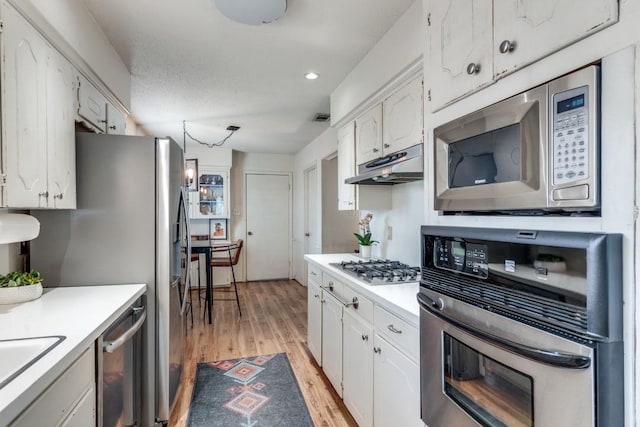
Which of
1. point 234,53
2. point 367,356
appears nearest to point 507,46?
point 367,356

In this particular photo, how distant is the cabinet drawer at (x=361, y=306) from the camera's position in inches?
68.4

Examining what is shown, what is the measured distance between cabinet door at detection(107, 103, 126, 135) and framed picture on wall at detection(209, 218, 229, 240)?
3.09 meters

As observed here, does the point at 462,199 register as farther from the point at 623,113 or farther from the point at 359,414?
the point at 359,414

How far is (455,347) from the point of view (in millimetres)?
1038

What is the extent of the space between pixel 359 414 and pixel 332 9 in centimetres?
230

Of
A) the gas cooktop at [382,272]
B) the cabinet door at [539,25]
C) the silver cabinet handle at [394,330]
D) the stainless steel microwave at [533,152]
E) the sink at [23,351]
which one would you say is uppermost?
the cabinet door at [539,25]

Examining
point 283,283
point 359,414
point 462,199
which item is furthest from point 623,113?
point 283,283

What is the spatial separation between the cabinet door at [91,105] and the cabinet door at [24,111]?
0.41m

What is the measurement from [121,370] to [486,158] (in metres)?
1.83

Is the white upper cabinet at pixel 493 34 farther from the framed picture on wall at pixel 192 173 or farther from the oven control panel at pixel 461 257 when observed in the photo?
the framed picture on wall at pixel 192 173

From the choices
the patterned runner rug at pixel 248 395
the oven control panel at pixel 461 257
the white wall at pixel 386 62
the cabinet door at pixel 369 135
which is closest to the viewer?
the oven control panel at pixel 461 257

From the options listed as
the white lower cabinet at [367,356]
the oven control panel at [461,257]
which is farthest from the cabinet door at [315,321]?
the oven control panel at [461,257]

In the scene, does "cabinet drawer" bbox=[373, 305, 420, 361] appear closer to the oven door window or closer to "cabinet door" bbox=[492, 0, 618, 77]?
the oven door window

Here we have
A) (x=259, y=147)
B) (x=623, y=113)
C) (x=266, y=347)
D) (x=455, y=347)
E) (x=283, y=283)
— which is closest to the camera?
(x=623, y=113)
